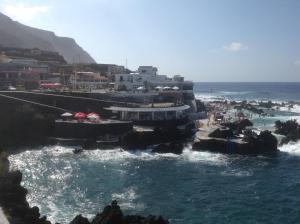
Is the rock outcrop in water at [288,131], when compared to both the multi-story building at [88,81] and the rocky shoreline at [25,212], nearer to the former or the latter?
the multi-story building at [88,81]

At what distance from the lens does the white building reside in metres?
72.4

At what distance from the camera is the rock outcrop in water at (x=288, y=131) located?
53875 millimetres

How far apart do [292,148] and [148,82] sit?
3276 cm

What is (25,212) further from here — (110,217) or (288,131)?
(288,131)

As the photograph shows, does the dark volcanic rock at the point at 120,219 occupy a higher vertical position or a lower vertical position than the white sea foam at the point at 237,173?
higher

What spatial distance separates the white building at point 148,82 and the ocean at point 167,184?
25302mm

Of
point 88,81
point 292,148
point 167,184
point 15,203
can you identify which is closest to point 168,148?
point 167,184

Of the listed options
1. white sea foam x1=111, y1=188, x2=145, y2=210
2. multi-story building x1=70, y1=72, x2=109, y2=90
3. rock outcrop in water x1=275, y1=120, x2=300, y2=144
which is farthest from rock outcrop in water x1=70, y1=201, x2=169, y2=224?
multi-story building x1=70, y1=72, x2=109, y2=90

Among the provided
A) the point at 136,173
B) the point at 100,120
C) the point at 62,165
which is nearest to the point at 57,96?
the point at 100,120

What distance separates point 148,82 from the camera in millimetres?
76875

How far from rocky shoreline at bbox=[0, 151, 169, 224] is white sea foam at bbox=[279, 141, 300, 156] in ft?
96.8

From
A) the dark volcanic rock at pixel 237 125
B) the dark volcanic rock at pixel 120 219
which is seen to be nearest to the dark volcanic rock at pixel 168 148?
the dark volcanic rock at pixel 237 125

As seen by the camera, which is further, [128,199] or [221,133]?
[221,133]

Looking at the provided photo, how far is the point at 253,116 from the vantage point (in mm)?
84438
